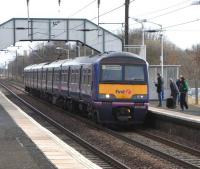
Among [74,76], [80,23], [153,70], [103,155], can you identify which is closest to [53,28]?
[80,23]

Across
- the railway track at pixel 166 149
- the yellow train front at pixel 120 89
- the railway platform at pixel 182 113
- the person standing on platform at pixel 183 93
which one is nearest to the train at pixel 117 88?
the yellow train front at pixel 120 89

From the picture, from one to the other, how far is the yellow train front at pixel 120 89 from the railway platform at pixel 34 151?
2776 millimetres

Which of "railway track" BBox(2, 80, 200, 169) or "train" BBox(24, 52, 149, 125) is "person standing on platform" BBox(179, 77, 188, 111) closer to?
"train" BBox(24, 52, 149, 125)

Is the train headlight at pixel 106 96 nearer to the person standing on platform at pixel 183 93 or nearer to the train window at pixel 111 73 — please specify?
the train window at pixel 111 73

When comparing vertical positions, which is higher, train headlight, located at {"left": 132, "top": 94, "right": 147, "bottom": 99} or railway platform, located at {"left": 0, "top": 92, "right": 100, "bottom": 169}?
train headlight, located at {"left": 132, "top": 94, "right": 147, "bottom": 99}

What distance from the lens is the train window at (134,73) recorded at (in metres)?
20.9

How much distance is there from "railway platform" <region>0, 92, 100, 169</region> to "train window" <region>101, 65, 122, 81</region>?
3322 millimetres

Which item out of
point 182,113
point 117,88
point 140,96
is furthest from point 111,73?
point 182,113

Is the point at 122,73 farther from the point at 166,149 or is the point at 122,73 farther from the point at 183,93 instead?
the point at 166,149

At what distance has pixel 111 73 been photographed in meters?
20.8

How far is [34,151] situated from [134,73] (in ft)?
28.4

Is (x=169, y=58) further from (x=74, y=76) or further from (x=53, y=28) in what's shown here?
(x=74, y=76)

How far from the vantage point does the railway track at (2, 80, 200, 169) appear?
1309 cm

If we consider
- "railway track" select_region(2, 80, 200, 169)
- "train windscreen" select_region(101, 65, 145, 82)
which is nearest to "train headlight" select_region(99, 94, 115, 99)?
"train windscreen" select_region(101, 65, 145, 82)
